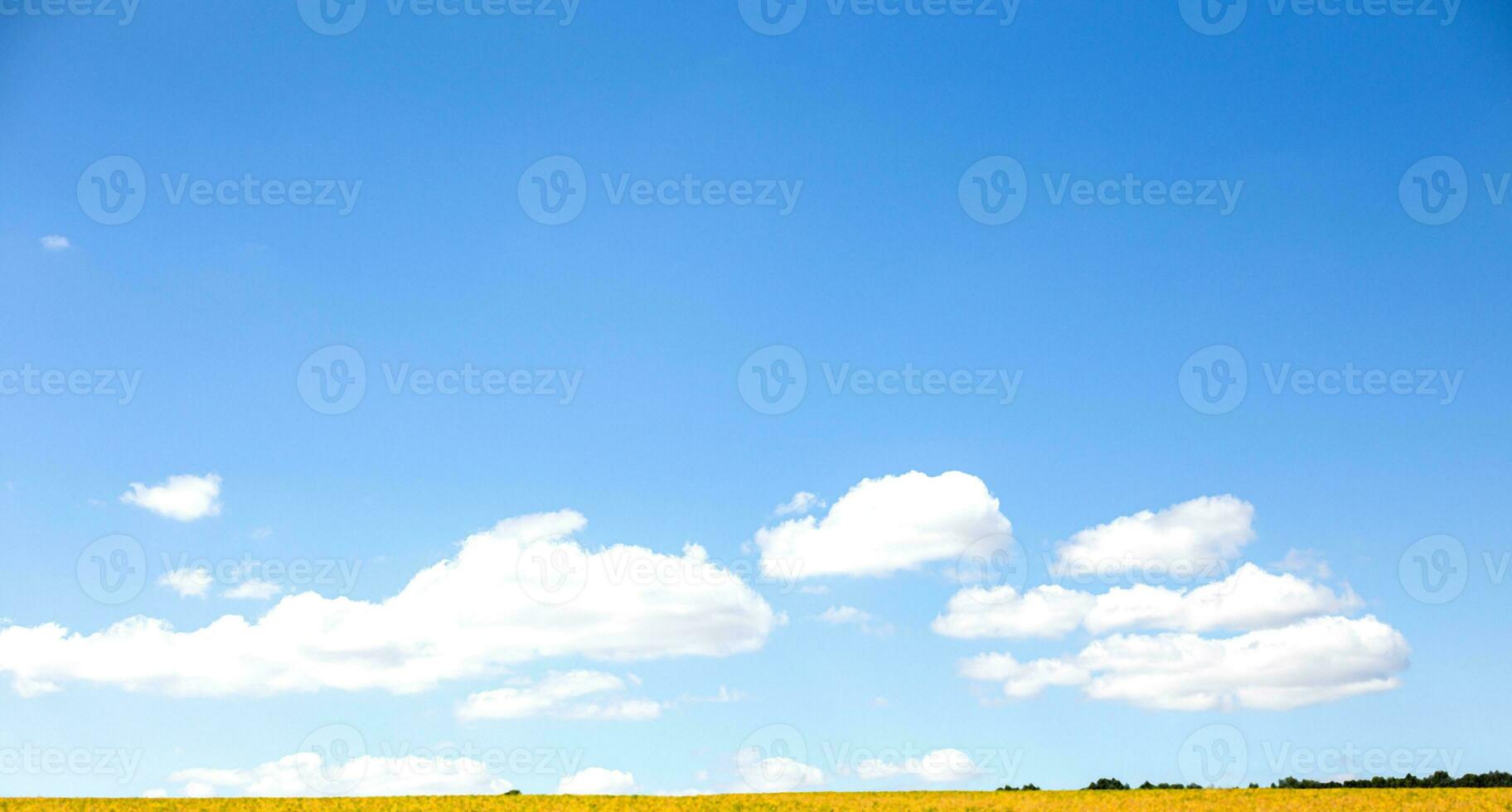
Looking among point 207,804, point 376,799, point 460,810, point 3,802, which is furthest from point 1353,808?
point 3,802

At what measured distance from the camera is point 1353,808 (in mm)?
40062

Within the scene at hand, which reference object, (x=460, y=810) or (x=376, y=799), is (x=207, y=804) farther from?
(x=460, y=810)

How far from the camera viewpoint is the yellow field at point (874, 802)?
132 ft

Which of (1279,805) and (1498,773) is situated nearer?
(1279,805)

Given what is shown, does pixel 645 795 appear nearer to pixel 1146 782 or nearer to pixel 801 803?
pixel 801 803

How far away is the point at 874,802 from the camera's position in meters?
41.2

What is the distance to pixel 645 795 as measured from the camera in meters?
43.4

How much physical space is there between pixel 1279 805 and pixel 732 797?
21.8 meters

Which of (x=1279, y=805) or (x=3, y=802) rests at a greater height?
(x=3, y=802)

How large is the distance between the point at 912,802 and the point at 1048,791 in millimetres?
7128

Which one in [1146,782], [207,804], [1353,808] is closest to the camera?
[1353,808]

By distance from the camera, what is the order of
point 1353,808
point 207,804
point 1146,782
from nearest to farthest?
point 1353,808
point 207,804
point 1146,782

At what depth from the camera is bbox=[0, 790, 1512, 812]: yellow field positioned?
132ft

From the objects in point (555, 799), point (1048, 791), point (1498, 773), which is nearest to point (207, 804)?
point (555, 799)
